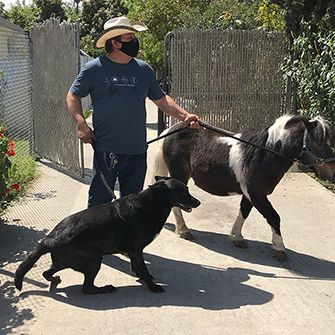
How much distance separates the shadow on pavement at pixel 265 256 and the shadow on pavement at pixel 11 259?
1748mm

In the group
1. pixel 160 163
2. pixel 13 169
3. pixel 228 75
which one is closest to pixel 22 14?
pixel 228 75

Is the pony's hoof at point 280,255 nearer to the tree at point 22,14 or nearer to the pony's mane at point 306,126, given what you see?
the pony's mane at point 306,126

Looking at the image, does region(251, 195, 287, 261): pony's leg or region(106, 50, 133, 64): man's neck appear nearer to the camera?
region(106, 50, 133, 64): man's neck

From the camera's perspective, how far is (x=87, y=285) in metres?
3.80

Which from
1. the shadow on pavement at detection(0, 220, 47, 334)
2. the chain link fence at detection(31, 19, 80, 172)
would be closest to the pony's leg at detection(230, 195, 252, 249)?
the shadow on pavement at detection(0, 220, 47, 334)

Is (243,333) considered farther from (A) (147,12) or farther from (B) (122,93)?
(A) (147,12)

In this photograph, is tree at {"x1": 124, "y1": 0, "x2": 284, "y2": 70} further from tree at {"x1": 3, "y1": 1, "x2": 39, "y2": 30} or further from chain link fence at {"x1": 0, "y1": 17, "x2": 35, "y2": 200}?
tree at {"x1": 3, "y1": 1, "x2": 39, "y2": 30}

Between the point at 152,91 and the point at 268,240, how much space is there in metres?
2.07

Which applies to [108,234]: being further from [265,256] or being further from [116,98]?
[265,256]

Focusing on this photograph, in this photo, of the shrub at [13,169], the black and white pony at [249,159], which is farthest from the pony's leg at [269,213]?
the shrub at [13,169]

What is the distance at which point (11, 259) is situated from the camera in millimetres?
4492

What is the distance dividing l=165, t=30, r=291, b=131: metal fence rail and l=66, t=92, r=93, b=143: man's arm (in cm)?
392

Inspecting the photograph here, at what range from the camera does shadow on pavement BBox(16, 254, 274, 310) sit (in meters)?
3.71

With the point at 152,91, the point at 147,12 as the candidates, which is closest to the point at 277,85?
the point at 152,91
